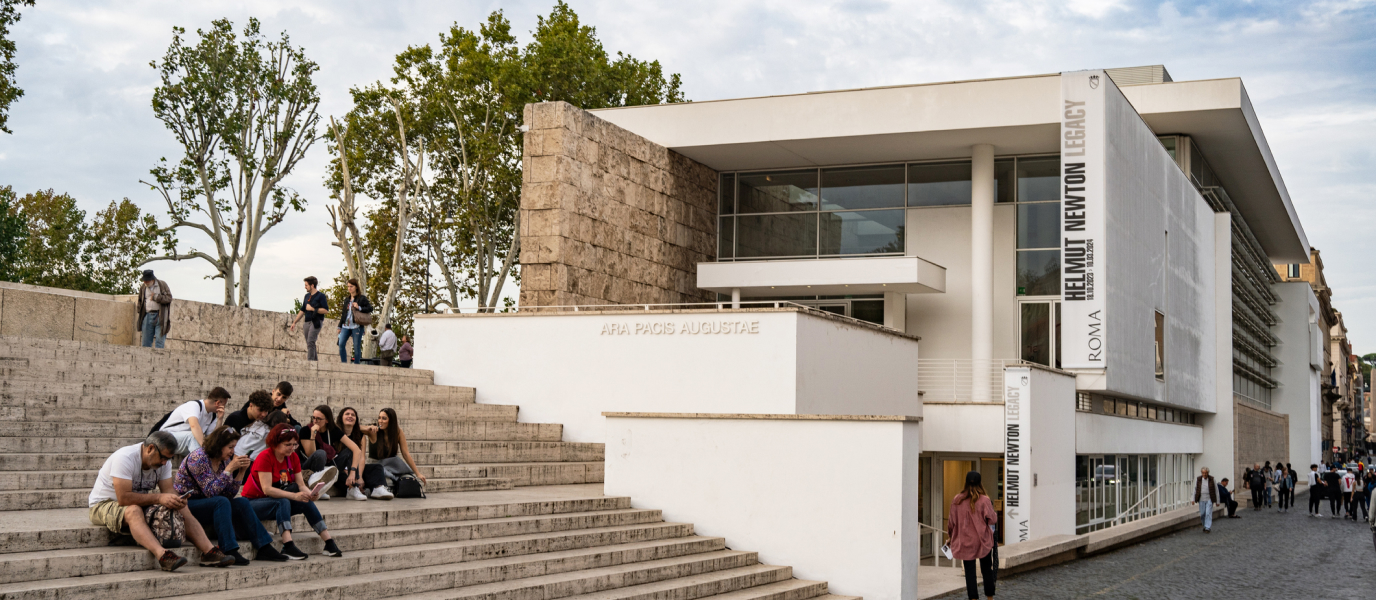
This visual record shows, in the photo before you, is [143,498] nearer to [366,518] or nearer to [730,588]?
[366,518]

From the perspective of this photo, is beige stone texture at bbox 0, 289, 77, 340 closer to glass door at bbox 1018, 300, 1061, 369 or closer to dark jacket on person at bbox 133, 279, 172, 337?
dark jacket on person at bbox 133, 279, 172, 337

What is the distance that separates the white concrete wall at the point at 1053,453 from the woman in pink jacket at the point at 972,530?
770 centimetres

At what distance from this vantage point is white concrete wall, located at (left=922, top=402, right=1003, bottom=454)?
21547 mm

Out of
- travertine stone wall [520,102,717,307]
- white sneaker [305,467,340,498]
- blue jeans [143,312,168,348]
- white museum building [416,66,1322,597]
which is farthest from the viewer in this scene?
travertine stone wall [520,102,717,307]

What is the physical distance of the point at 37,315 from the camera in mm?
16312

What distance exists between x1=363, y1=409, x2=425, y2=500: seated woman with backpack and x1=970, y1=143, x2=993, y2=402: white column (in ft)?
55.3

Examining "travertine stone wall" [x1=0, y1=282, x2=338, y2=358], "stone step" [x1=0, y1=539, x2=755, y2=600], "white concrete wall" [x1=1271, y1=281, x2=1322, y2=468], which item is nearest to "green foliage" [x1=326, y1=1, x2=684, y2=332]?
"travertine stone wall" [x1=0, y1=282, x2=338, y2=358]

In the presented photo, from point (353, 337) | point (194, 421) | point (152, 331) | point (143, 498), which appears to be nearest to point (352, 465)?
point (194, 421)

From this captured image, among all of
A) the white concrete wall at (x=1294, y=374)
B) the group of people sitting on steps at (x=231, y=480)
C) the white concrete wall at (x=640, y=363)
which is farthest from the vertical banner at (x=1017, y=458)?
the white concrete wall at (x=1294, y=374)

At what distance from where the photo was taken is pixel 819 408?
18438 millimetres

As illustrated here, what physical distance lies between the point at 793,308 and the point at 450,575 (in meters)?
9.13

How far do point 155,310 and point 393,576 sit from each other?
904 centimetres

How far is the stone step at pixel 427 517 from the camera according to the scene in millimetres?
8164

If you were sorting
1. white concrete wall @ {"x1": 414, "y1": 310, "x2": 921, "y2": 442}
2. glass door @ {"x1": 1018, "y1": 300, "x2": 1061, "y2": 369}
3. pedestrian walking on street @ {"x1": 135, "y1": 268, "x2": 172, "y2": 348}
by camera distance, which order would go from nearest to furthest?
1. pedestrian walking on street @ {"x1": 135, "y1": 268, "x2": 172, "y2": 348}
2. white concrete wall @ {"x1": 414, "y1": 310, "x2": 921, "y2": 442}
3. glass door @ {"x1": 1018, "y1": 300, "x2": 1061, "y2": 369}
